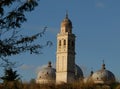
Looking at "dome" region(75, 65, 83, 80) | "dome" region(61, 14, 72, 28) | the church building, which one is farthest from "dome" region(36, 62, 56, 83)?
"dome" region(61, 14, 72, 28)

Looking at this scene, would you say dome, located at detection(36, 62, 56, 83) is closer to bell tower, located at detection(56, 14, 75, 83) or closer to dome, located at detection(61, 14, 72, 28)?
bell tower, located at detection(56, 14, 75, 83)

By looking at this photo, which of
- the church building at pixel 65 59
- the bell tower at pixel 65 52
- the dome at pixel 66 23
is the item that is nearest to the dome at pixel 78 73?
the church building at pixel 65 59

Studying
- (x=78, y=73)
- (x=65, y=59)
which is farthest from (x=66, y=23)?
(x=78, y=73)

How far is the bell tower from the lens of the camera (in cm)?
8831

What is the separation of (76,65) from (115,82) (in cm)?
5959

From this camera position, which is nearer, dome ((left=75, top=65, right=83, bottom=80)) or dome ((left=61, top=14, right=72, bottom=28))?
dome ((left=61, top=14, right=72, bottom=28))

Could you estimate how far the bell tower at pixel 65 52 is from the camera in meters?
88.3

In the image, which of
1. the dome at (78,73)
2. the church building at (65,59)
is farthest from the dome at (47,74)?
the dome at (78,73)

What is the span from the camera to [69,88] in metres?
30.6

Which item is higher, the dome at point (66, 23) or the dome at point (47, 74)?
the dome at point (66, 23)

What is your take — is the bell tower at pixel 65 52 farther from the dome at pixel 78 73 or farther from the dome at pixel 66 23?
the dome at pixel 78 73

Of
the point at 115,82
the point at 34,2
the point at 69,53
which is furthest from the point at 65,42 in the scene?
the point at 34,2

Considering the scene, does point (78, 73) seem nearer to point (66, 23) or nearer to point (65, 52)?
point (65, 52)

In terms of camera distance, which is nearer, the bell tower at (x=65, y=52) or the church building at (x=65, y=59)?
the church building at (x=65, y=59)
